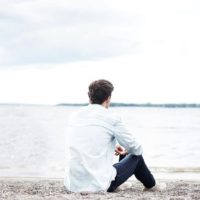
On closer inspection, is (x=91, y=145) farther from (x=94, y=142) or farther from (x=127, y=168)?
(x=127, y=168)

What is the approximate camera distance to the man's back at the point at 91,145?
20.5 feet

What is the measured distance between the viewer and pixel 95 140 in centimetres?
622

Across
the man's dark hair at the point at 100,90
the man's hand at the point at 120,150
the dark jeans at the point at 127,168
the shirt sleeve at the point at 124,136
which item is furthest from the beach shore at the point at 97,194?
the man's dark hair at the point at 100,90

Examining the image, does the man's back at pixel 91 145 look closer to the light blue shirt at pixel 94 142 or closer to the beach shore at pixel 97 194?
the light blue shirt at pixel 94 142

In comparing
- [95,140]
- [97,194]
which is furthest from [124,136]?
[97,194]

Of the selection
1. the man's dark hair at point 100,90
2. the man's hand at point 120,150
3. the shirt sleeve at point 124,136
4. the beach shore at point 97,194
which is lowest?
the beach shore at point 97,194

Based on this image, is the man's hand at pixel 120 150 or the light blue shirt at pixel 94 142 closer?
the light blue shirt at pixel 94 142

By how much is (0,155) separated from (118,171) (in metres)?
12.8

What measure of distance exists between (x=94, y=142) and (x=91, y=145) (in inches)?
2.1

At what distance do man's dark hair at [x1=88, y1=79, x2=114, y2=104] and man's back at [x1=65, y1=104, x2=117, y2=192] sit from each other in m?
0.11

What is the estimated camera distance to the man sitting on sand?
6.23 metres

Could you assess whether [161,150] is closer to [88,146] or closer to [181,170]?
[181,170]

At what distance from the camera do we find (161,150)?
22141mm

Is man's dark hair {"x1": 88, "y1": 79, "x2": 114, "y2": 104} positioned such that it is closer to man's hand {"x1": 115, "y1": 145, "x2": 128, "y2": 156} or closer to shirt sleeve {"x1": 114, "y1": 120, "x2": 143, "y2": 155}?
shirt sleeve {"x1": 114, "y1": 120, "x2": 143, "y2": 155}
